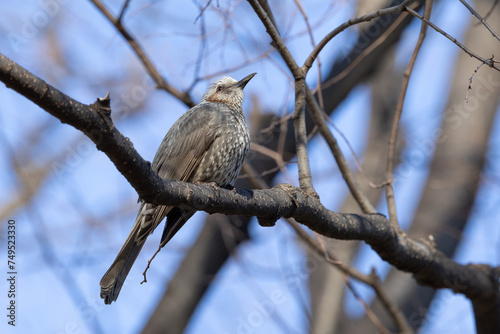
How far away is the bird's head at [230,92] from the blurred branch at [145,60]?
43 cm

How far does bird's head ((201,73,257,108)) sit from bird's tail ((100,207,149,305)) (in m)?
1.62

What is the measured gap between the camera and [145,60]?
174 inches

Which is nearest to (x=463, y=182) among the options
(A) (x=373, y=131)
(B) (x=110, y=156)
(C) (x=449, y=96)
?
(C) (x=449, y=96)

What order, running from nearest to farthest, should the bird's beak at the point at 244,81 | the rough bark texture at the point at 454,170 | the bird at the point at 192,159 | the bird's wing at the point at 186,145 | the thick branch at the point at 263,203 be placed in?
the thick branch at the point at 263,203
the bird at the point at 192,159
the bird's wing at the point at 186,145
the bird's beak at the point at 244,81
the rough bark texture at the point at 454,170

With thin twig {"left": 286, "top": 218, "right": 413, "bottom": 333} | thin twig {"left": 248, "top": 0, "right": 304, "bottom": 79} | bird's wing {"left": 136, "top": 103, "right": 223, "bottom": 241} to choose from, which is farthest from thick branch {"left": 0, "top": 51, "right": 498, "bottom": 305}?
bird's wing {"left": 136, "top": 103, "right": 223, "bottom": 241}

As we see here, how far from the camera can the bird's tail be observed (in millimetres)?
3502

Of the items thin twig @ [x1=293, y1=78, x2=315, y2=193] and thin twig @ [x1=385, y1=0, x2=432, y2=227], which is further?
thin twig @ [x1=385, y1=0, x2=432, y2=227]

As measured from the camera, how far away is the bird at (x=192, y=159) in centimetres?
372

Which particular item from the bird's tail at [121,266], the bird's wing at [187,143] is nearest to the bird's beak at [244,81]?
the bird's wing at [187,143]

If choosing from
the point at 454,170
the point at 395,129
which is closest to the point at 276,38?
the point at 395,129

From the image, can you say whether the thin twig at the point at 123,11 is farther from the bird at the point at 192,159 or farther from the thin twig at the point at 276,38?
the thin twig at the point at 276,38

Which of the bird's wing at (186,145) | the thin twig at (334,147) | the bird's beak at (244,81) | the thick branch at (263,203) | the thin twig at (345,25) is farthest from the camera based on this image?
the bird's beak at (244,81)

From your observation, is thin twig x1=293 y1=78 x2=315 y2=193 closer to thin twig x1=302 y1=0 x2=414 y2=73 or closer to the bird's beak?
thin twig x1=302 y1=0 x2=414 y2=73

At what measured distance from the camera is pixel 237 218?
578 centimetres
